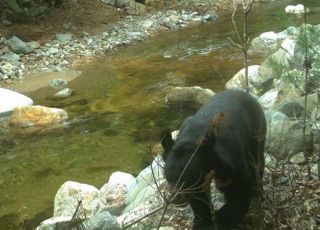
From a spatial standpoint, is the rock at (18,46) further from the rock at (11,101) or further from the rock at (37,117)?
the rock at (37,117)

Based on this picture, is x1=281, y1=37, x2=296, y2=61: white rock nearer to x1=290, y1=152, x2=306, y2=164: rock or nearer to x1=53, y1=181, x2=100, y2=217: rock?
x1=290, y1=152, x2=306, y2=164: rock

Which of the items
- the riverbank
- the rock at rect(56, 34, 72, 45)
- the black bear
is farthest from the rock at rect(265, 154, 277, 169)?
the rock at rect(56, 34, 72, 45)

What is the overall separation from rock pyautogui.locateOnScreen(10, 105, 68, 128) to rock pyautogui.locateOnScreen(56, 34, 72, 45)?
6303mm

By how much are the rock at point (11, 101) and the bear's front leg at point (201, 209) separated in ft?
26.7

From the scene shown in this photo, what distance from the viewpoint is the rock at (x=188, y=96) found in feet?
31.8

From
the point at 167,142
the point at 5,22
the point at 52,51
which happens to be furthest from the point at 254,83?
→ the point at 5,22

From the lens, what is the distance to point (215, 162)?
299cm

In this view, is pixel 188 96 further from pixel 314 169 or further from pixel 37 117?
pixel 314 169

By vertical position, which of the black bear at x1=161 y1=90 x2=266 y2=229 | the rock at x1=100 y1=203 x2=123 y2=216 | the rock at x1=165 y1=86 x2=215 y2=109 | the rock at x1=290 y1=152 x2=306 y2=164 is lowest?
the rock at x1=165 y1=86 x2=215 y2=109

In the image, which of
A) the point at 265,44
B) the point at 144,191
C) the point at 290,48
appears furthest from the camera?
the point at 265,44

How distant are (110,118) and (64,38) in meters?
7.23

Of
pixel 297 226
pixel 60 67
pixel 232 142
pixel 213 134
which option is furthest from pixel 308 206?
pixel 60 67

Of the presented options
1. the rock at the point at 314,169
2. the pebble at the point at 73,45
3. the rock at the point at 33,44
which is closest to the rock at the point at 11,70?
the pebble at the point at 73,45

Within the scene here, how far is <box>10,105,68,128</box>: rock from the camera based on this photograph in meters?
9.85
